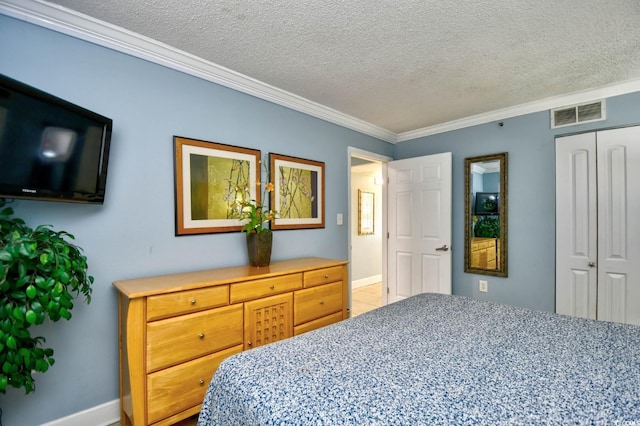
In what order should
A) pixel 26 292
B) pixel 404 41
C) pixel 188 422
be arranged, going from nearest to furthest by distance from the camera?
pixel 26 292 → pixel 188 422 → pixel 404 41

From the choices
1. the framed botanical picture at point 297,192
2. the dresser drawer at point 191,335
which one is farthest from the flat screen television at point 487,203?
the dresser drawer at point 191,335

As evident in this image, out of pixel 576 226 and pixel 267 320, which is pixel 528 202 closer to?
pixel 576 226

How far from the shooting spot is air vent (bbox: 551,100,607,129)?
9.11 feet

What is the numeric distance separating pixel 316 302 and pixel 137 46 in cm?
221

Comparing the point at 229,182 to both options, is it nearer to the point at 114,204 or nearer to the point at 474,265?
the point at 114,204

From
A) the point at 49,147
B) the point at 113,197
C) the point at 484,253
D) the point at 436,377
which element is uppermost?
the point at 49,147

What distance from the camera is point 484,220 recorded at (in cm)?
345

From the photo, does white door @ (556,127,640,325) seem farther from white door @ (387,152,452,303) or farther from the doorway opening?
the doorway opening

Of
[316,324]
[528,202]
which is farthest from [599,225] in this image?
[316,324]

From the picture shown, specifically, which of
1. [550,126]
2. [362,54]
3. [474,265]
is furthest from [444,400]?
[550,126]

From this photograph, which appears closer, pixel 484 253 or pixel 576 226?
pixel 576 226

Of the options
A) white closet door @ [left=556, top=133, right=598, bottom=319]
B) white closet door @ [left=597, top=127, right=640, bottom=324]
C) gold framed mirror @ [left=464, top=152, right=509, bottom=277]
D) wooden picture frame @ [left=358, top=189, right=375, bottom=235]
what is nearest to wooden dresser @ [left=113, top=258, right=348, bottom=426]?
gold framed mirror @ [left=464, top=152, right=509, bottom=277]

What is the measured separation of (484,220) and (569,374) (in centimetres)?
265

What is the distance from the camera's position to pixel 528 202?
317 centimetres
